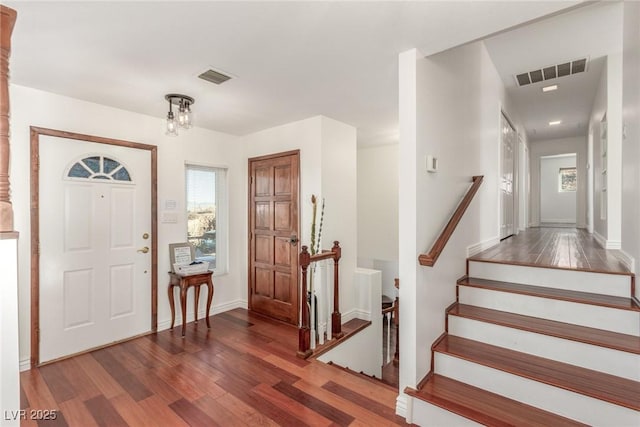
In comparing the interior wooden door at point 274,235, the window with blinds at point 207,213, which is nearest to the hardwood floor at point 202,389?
the interior wooden door at point 274,235

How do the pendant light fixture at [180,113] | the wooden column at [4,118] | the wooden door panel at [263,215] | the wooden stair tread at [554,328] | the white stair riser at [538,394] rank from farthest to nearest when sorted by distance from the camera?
the wooden door panel at [263,215] < the pendant light fixture at [180,113] < the wooden stair tread at [554,328] < the white stair riser at [538,394] < the wooden column at [4,118]

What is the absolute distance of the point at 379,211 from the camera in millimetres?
5613

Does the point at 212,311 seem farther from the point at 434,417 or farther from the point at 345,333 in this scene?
the point at 434,417

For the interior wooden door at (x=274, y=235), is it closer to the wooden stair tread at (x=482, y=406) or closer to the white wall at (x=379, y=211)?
the wooden stair tread at (x=482, y=406)

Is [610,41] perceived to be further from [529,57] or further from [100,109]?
[100,109]

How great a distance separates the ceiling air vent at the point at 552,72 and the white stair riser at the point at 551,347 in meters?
3.25

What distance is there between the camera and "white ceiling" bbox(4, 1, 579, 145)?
1.70 metres

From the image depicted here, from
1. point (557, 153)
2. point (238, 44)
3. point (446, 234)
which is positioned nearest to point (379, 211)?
point (446, 234)

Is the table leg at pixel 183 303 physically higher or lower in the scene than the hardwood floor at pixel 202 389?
higher

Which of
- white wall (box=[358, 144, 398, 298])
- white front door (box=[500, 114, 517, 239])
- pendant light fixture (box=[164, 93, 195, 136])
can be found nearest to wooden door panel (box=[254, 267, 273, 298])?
pendant light fixture (box=[164, 93, 195, 136])

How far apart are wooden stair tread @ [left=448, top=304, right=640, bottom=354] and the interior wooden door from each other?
1.98 m

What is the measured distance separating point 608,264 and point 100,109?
4.91 metres

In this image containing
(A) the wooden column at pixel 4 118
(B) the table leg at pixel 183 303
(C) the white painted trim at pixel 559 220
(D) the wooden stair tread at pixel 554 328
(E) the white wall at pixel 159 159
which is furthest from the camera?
(C) the white painted trim at pixel 559 220

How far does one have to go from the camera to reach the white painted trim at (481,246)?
3055 millimetres
